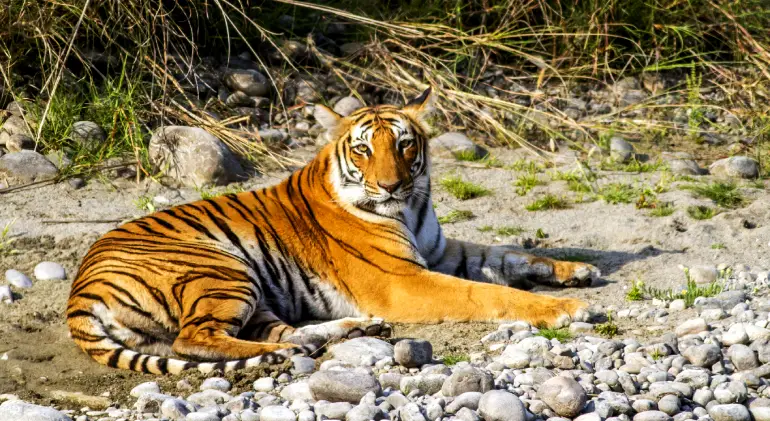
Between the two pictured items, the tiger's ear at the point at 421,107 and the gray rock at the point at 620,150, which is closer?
the tiger's ear at the point at 421,107

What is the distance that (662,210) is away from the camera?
21.0 ft

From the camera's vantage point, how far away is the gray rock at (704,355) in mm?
3916

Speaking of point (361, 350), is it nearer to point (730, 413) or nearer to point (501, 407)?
point (501, 407)

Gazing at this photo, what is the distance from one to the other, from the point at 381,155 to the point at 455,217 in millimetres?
1561

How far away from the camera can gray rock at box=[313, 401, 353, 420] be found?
3.45 m

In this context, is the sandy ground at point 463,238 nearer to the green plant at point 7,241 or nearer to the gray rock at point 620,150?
the green plant at point 7,241

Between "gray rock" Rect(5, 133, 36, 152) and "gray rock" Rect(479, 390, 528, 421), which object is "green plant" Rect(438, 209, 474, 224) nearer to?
"gray rock" Rect(5, 133, 36, 152)

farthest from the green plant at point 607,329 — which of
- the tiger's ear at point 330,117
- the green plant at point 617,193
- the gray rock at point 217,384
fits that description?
the green plant at point 617,193

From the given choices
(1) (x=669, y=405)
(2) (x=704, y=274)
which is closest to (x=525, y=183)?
(2) (x=704, y=274)

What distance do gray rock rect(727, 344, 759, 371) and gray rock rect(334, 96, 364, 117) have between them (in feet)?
15.0

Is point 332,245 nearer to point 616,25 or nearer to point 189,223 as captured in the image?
point 189,223

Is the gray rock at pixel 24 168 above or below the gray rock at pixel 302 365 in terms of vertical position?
below

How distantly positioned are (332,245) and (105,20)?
3274 mm

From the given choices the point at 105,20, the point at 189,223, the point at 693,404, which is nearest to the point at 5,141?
the point at 105,20
